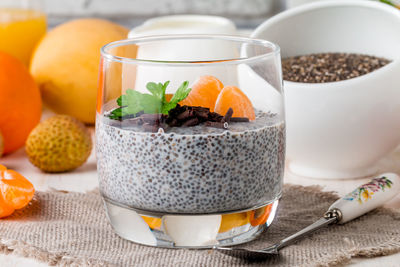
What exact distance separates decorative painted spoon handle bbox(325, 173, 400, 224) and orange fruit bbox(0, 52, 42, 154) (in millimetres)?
651

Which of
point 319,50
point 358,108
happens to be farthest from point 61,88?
point 358,108

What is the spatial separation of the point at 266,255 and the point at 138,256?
15cm

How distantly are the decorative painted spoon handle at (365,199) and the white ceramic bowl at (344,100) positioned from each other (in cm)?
11

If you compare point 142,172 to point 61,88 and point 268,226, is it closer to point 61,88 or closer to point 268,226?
point 268,226

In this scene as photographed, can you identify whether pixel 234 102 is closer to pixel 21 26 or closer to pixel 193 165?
pixel 193 165

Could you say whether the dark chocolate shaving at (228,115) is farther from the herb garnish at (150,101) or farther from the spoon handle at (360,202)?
the spoon handle at (360,202)

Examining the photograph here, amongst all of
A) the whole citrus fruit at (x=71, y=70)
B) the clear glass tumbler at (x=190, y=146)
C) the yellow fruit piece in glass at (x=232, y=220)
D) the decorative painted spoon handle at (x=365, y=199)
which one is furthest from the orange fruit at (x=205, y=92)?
the whole citrus fruit at (x=71, y=70)

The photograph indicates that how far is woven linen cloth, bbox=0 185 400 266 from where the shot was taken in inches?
28.3

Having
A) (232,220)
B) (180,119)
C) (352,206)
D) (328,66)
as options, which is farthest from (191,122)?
(328,66)

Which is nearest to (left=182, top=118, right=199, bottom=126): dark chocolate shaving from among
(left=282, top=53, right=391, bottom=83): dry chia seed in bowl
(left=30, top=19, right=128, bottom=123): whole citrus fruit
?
(left=282, top=53, right=391, bottom=83): dry chia seed in bowl

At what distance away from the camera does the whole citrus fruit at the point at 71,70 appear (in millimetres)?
1375

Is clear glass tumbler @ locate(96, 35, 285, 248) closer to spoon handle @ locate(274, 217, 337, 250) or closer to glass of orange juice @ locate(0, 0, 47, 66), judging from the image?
spoon handle @ locate(274, 217, 337, 250)

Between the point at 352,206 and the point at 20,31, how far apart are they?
1.00 m

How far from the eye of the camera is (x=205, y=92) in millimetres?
722
